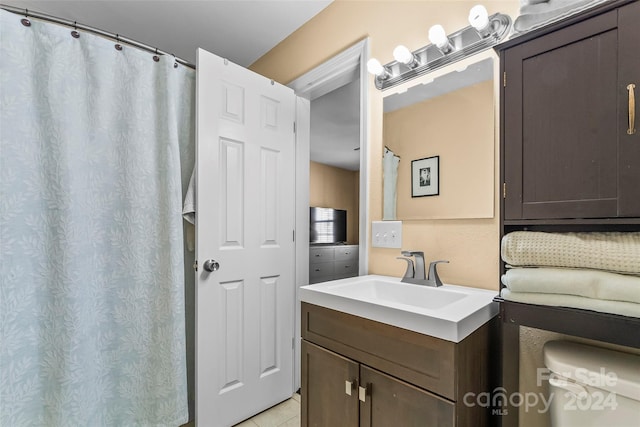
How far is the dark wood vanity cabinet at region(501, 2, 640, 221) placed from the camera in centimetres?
71

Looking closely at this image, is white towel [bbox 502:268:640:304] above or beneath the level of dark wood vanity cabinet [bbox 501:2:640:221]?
beneath

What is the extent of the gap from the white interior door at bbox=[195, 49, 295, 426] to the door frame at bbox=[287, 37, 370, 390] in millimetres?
70

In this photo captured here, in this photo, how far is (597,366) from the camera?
0.80 m

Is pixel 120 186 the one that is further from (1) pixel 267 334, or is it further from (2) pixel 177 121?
(1) pixel 267 334

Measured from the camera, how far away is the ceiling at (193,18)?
1771 millimetres

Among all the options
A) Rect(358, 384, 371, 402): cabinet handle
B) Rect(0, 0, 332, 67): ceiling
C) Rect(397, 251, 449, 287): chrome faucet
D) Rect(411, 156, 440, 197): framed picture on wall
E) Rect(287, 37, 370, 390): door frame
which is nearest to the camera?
Rect(358, 384, 371, 402): cabinet handle

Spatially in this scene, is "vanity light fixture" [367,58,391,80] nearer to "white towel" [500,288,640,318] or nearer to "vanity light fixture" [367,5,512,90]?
"vanity light fixture" [367,5,512,90]

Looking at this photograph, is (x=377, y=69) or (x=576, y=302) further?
(x=377, y=69)

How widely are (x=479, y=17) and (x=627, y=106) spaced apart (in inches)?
26.6

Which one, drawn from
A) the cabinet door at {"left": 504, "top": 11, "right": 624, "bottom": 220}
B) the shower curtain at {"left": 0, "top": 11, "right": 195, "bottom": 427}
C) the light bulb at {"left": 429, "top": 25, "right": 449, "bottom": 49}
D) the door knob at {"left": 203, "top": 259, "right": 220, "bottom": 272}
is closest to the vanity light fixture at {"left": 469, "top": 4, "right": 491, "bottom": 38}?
the light bulb at {"left": 429, "top": 25, "right": 449, "bottom": 49}

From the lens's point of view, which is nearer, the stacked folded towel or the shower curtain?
the stacked folded towel

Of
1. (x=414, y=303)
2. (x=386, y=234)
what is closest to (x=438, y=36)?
(x=386, y=234)

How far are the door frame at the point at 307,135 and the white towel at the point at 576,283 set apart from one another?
0.85 m

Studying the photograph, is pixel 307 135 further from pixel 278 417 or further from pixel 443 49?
pixel 278 417
